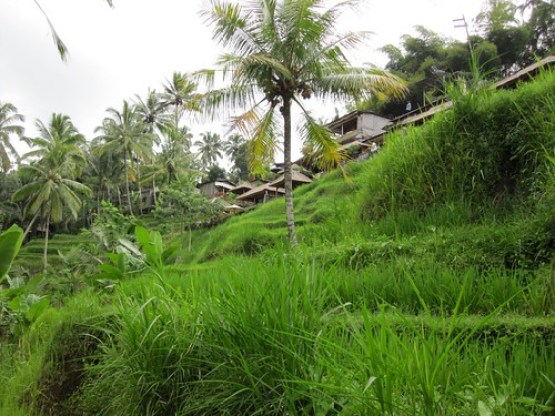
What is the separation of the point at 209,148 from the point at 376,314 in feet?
199

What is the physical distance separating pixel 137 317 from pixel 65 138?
39854 mm

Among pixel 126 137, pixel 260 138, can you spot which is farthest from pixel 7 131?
pixel 260 138

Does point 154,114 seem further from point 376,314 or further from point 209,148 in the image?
point 376,314

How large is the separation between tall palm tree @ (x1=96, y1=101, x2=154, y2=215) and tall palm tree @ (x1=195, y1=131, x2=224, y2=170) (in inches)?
669

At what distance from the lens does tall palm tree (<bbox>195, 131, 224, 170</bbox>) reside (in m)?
63.1

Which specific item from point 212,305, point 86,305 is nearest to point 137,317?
point 212,305

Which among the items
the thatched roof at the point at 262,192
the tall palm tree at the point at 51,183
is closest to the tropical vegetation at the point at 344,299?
the thatched roof at the point at 262,192

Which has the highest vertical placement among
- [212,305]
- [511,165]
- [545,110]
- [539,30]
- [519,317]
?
[539,30]

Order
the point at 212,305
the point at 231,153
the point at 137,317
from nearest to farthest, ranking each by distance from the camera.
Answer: the point at 212,305
the point at 137,317
the point at 231,153

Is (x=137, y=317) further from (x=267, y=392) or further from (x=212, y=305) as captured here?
(x=267, y=392)

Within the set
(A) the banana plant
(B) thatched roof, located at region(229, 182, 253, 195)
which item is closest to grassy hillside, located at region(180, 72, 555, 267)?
(A) the banana plant

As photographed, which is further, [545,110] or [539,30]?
[539,30]

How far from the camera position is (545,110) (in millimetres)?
6465

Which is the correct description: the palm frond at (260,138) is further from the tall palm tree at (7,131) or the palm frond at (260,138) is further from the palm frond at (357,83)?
the tall palm tree at (7,131)
